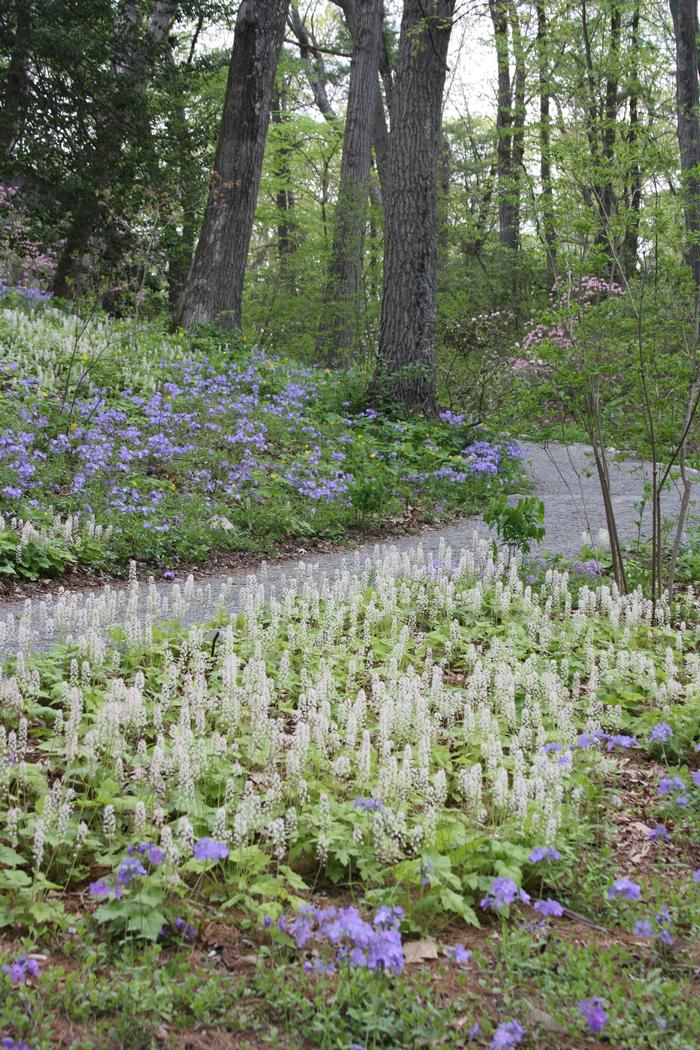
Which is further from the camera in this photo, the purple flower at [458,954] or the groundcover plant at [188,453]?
the groundcover plant at [188,453]

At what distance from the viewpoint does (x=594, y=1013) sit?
2.09 m

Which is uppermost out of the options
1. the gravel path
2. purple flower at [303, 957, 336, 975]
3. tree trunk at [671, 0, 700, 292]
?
tree trunk at [671, 0, 700, 292]

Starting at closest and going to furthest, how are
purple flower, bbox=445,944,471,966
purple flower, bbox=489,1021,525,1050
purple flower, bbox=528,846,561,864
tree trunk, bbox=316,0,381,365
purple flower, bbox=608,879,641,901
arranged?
Result: purple flower, bbox=489,1021,525,1050 → purple flower, bbox=445,944,471,966 → purple flower, bbox=608,879,641,901 → purple flower, bbox=528,846,561,864 → tree trunk, bbox=316,0,381,365

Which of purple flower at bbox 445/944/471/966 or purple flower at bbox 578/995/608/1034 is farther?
purple flower at bbox 445/944/471/966

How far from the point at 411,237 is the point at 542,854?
32.5ft

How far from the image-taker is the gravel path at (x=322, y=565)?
4.62 meters

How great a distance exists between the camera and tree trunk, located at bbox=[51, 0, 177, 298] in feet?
43.3

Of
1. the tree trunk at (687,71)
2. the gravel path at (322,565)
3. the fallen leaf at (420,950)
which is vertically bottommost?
the fallen leaf at (420,950)

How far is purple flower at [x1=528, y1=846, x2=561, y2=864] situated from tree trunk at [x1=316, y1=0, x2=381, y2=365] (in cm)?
1404

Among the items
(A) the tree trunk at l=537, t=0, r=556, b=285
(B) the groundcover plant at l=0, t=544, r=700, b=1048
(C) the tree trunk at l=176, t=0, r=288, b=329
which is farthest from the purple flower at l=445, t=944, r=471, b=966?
(C) the tree trunk at l=176, t=0, r=288, b=329

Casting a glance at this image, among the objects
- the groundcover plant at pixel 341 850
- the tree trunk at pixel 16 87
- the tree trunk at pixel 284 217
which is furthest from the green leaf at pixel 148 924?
the tree trunk at pixel 284 217

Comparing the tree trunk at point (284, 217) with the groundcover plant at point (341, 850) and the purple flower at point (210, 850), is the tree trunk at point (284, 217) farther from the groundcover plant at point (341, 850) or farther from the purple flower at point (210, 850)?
the purple flower at point (210, 850)

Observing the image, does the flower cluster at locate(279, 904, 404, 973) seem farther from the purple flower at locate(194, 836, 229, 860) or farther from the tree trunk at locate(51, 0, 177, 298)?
the tree trunk at locate(51, 0, 177, 298)

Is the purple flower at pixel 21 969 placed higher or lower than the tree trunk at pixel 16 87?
lower
